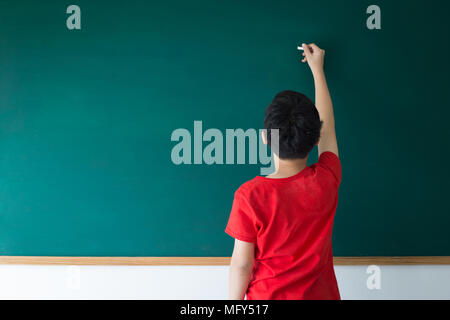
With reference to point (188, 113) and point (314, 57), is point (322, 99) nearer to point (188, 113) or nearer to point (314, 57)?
point (314, 57)

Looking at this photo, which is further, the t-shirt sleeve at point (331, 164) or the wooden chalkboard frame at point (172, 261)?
the wooden chalkboard frame at point (172, 261)

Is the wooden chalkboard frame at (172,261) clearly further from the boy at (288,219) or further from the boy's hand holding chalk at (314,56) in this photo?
A: the boy's hand holding chalk at (314,56)

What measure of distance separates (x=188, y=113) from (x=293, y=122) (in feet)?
1.82

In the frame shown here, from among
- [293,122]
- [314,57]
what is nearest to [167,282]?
[293,122]

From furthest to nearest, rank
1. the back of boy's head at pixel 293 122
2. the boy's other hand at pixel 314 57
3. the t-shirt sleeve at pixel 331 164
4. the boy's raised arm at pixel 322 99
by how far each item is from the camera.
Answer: the boy's other hand at pixel 314 57 < the boy's raised arm at pixel 322 99 < the t-shirt sleeve at pixel 331 164 < the back of boy's head at pixel 293 122

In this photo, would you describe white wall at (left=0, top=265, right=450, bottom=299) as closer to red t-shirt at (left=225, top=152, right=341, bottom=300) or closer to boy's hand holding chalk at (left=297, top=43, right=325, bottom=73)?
red t-shirt at (left=225, top=152, right=341, bottom=300)

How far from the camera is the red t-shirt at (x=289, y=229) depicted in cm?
75

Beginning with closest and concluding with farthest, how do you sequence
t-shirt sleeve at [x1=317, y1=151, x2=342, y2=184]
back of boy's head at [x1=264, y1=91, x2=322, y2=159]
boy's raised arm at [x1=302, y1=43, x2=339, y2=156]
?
back of boy's head at [x1=264, y1=91, x2=322, y2=159]
t-shirt sleeve at [x1=317, y1=151, x2=342, y2=184]
boy's raised arm at [x1=302, y1=43, x2=339, y2=156]

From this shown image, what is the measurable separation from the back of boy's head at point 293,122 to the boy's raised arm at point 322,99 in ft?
0.65

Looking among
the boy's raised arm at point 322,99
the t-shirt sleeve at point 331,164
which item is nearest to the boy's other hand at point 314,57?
the boy's raised arm at point 322,99

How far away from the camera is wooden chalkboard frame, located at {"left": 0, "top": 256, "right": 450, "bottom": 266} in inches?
47.0

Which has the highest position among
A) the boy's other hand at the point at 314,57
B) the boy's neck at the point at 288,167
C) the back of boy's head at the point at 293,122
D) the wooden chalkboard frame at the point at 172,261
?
the boy's other hand at the point at 314,57

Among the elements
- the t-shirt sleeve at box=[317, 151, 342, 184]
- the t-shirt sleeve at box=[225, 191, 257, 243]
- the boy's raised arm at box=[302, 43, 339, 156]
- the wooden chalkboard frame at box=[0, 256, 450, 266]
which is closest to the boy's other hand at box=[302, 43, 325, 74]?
the boy's raised arm at box=[302, 43, 339, 156]
